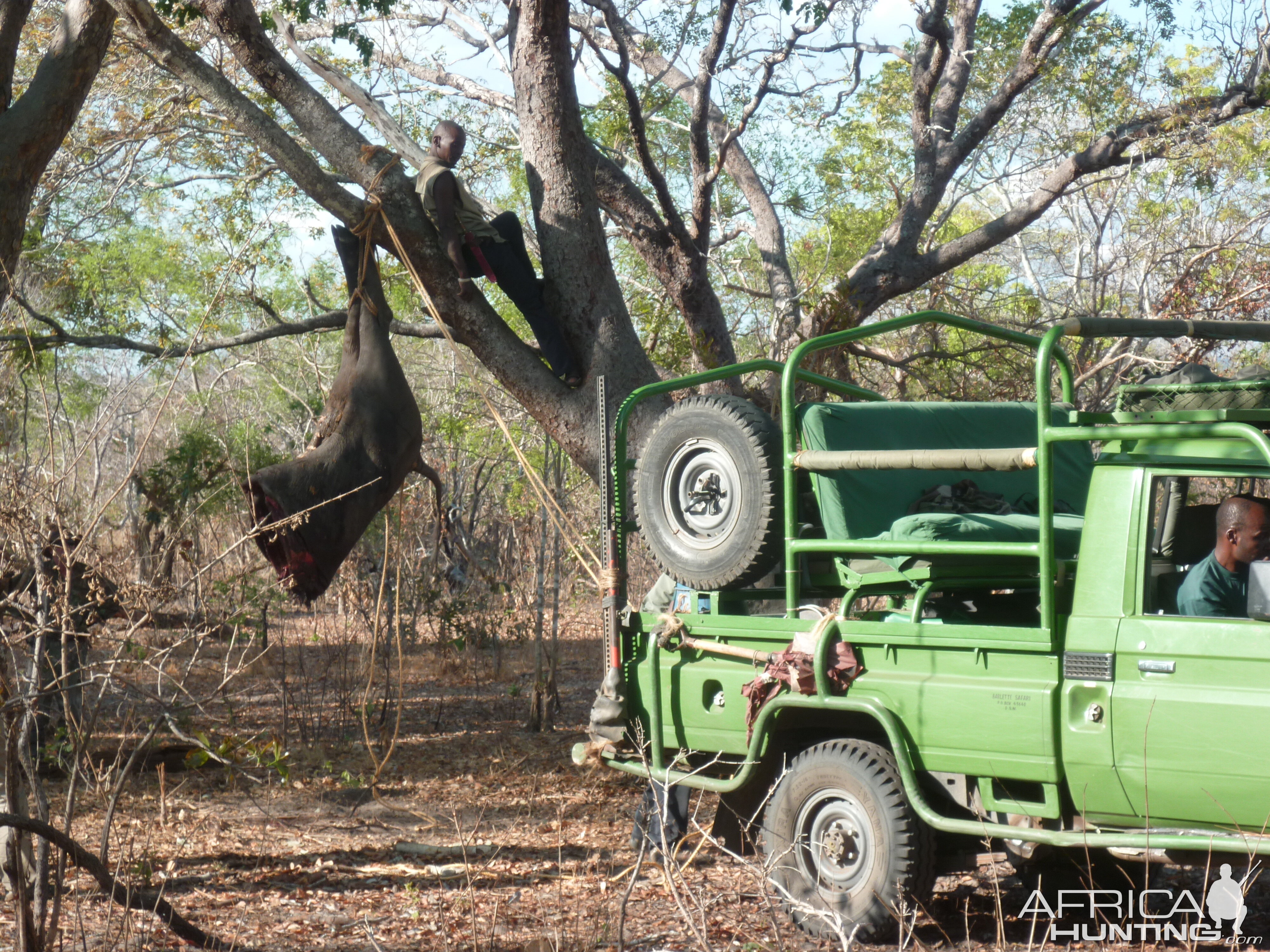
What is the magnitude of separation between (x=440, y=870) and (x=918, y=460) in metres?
3.27

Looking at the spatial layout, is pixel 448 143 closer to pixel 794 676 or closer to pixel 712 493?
pixel 712 493

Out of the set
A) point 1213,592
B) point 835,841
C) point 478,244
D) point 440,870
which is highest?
point 478,244

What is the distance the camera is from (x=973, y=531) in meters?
4.79

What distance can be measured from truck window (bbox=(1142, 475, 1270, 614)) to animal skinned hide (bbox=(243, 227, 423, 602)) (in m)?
3.60

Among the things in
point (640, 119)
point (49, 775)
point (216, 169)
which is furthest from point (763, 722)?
point (216, 169)

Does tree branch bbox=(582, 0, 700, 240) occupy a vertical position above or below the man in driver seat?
above

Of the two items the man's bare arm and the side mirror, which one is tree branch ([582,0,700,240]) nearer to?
the man's bare arm

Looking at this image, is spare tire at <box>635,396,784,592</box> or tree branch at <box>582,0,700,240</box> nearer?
spare tire at <box>635,396,784,592</box>

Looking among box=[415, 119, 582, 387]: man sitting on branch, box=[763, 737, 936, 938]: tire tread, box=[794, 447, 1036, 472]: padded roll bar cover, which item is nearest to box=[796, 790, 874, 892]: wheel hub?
box=[763, 737, 936, 938]: tire tread

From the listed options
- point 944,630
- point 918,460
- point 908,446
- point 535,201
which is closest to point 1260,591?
point 944,630

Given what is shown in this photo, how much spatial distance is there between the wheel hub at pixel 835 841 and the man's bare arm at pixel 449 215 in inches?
146

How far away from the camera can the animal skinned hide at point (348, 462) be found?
20.7ft

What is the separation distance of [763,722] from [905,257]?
5.46 meters

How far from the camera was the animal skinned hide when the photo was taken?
20.7 ft
